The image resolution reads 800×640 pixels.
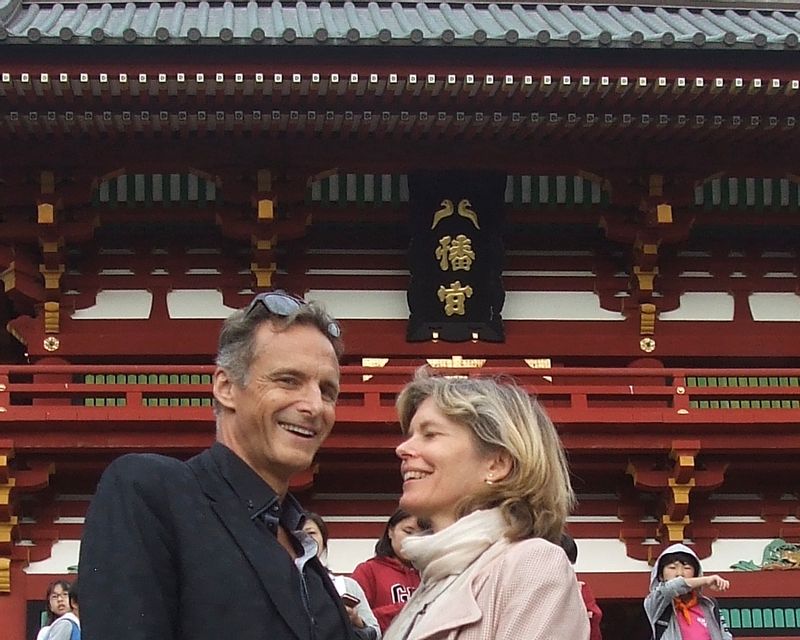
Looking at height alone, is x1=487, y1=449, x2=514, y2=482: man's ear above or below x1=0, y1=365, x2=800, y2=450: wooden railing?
below

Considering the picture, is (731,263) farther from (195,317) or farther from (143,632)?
(143,632)

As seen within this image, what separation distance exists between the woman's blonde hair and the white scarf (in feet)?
0.13

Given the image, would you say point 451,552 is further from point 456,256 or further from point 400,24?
point 400,24

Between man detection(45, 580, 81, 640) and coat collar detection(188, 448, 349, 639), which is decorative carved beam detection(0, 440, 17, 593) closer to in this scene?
man detection(45, 580, 81, 640)

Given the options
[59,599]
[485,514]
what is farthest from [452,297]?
[485,514]

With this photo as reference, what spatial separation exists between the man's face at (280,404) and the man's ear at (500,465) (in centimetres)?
45

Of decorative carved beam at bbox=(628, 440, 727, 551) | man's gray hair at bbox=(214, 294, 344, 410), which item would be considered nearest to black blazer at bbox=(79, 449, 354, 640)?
man's gray hair at bbox=(214, 294, 344, 410)

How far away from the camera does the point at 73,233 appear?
9750mm

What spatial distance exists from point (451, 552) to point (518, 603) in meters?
0.26

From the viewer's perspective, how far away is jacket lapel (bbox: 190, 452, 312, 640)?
2760 millimetres

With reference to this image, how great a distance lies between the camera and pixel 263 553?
2.81 metres

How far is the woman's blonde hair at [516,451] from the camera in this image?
3170mm

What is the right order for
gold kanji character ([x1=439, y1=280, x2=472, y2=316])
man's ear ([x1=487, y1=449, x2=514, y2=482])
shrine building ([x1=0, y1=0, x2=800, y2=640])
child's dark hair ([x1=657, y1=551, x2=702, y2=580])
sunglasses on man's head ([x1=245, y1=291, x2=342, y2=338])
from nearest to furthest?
sunglasses on man's head ([x1=245, y1=291, x2=342, y2=338]) < man's ear ([x1=487, y1=449, x2=514, y2=482]) < child's dark hair ([x1=657, y1=551, x2=702, y2=580]) < shrine building ([x1=0, y1=0, x2=800, y2=640]) < gold kanji character ([x1=439, y1=280, x2=472, y2=316])

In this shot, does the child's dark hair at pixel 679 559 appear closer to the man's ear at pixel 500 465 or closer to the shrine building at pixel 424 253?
the shrine building at pixel 424 253
